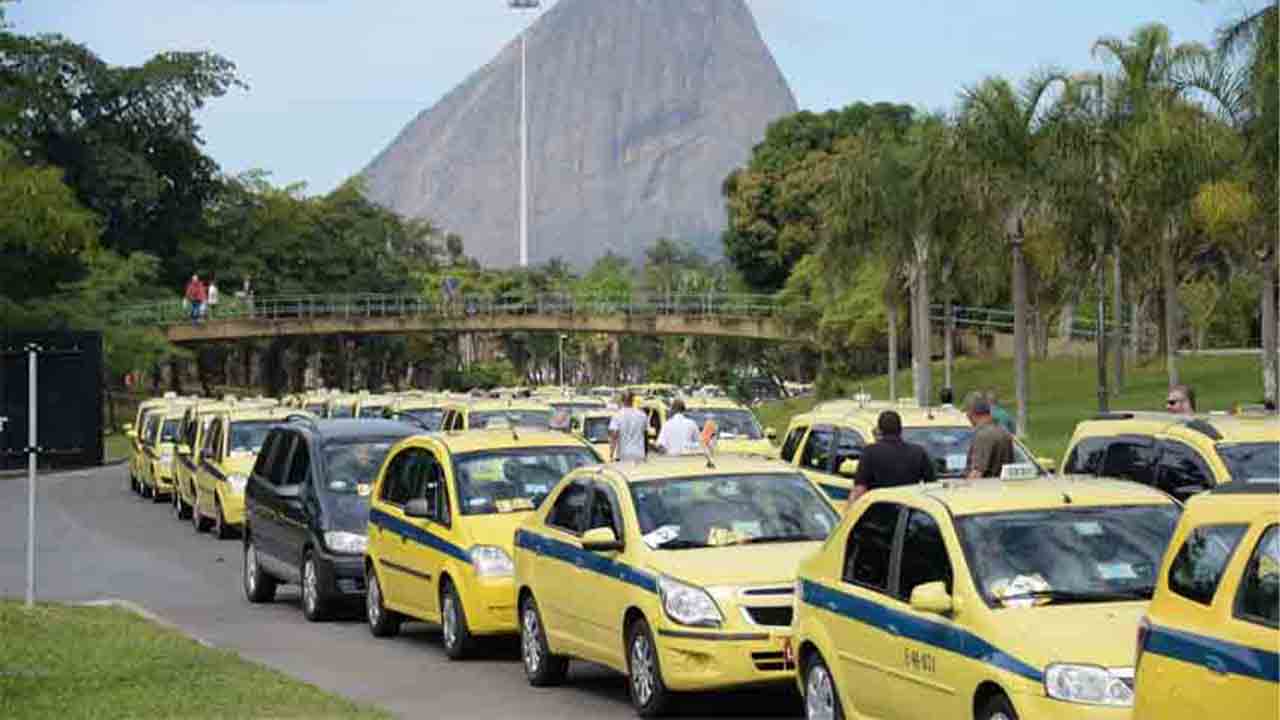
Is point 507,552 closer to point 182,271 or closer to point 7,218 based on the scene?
point 7,218

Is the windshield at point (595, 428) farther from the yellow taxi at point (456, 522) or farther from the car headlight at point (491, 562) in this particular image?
the car headlight at point (491, 562)

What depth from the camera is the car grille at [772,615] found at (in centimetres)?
Result: 1416

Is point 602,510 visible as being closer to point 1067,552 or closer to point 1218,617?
point 1067,552

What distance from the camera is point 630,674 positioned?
14.8 meters

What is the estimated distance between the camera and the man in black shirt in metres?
17.8

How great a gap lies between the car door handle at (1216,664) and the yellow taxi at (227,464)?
24.3 m


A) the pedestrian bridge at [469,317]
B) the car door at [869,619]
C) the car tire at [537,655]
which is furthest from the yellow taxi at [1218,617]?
the pedestrian bridge at [469,317]

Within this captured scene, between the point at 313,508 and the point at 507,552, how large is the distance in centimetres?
431

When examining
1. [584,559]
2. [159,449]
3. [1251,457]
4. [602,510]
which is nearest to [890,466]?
[1251,457]

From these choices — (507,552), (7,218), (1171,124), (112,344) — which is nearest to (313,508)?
(507,552)

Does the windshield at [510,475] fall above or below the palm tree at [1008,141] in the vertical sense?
below

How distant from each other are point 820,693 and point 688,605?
1.68m

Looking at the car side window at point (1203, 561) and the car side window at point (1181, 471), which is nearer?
the car side window at point (1203, 561)

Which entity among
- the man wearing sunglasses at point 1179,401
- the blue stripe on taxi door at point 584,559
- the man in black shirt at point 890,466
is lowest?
the blue stripe on taxi door at point 584,559
